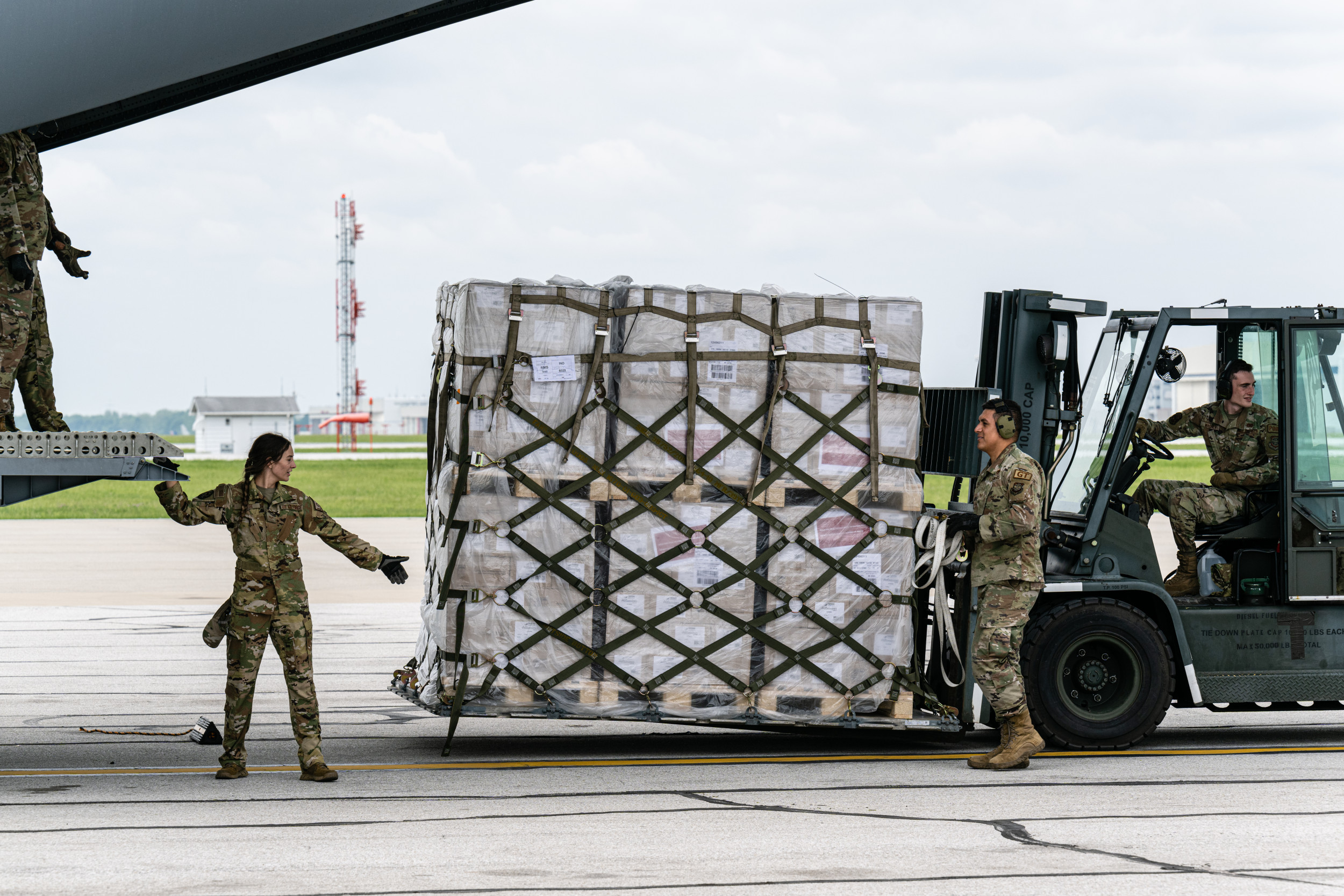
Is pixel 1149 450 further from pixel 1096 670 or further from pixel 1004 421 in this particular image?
pixel 1096 670

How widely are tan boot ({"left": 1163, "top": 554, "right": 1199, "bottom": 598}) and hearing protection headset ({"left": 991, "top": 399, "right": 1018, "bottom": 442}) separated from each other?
5.37 ft

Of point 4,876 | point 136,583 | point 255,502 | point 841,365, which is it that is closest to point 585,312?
point 841,365

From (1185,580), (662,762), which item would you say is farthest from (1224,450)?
(662,762)

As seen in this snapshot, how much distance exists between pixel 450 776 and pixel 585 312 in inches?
108

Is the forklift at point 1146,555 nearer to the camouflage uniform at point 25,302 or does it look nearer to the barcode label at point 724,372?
the barcode label at point 724,372

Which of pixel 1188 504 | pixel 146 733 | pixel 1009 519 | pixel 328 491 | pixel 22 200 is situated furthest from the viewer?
pixel 328 491

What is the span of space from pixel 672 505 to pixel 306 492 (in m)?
37.2

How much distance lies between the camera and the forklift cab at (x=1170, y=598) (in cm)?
873

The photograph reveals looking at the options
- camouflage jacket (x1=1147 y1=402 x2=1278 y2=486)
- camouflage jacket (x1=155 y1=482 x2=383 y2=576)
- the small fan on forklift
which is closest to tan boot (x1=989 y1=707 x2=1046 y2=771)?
camouflage jacket (x1=1147 y1=402 x2=1278 y2=486)

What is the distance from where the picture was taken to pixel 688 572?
27.4 feet

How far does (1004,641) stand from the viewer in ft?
27.1

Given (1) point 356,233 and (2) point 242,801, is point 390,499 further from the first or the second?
(1) point 356,233

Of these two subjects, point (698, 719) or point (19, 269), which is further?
point (698, 719)

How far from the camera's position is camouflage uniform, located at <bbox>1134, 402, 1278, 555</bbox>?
29.4ft
